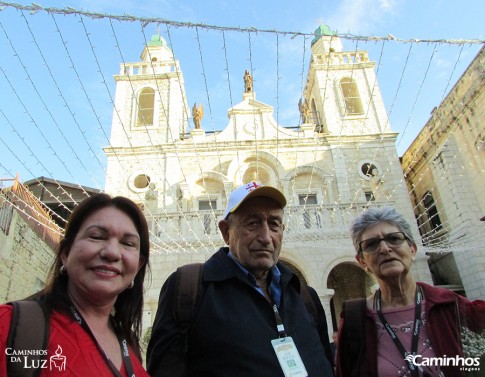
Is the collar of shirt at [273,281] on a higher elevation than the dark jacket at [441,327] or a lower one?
higher

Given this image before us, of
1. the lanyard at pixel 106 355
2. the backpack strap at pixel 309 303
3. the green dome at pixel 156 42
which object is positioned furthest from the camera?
the green dome at pixel 156 42

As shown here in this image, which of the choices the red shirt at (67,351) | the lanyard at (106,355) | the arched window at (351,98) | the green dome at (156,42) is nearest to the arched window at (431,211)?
the arched window at (351,98)

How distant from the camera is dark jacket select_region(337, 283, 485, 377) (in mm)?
2098

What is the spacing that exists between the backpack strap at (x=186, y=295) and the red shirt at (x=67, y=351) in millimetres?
384

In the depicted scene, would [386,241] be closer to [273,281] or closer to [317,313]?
[317,313]

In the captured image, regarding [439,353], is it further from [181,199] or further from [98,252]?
[181,199]

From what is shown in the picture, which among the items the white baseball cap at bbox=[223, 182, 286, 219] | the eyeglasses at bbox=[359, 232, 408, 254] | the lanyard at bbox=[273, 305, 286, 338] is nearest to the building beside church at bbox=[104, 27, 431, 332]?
the eyeglasses at bbox=[359, 232, 408, 254]

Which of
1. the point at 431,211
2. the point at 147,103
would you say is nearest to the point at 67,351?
the point at 431,211

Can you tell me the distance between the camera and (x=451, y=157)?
1355 cm

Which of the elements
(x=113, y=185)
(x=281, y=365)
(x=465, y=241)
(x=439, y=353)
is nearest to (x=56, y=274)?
(x=281, y=365)

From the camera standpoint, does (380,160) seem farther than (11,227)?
Yes

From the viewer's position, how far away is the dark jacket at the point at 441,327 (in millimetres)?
2098

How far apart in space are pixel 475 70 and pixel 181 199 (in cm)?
1216

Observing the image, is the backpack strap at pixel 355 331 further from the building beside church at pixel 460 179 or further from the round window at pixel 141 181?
the round window at pixel 141 181
